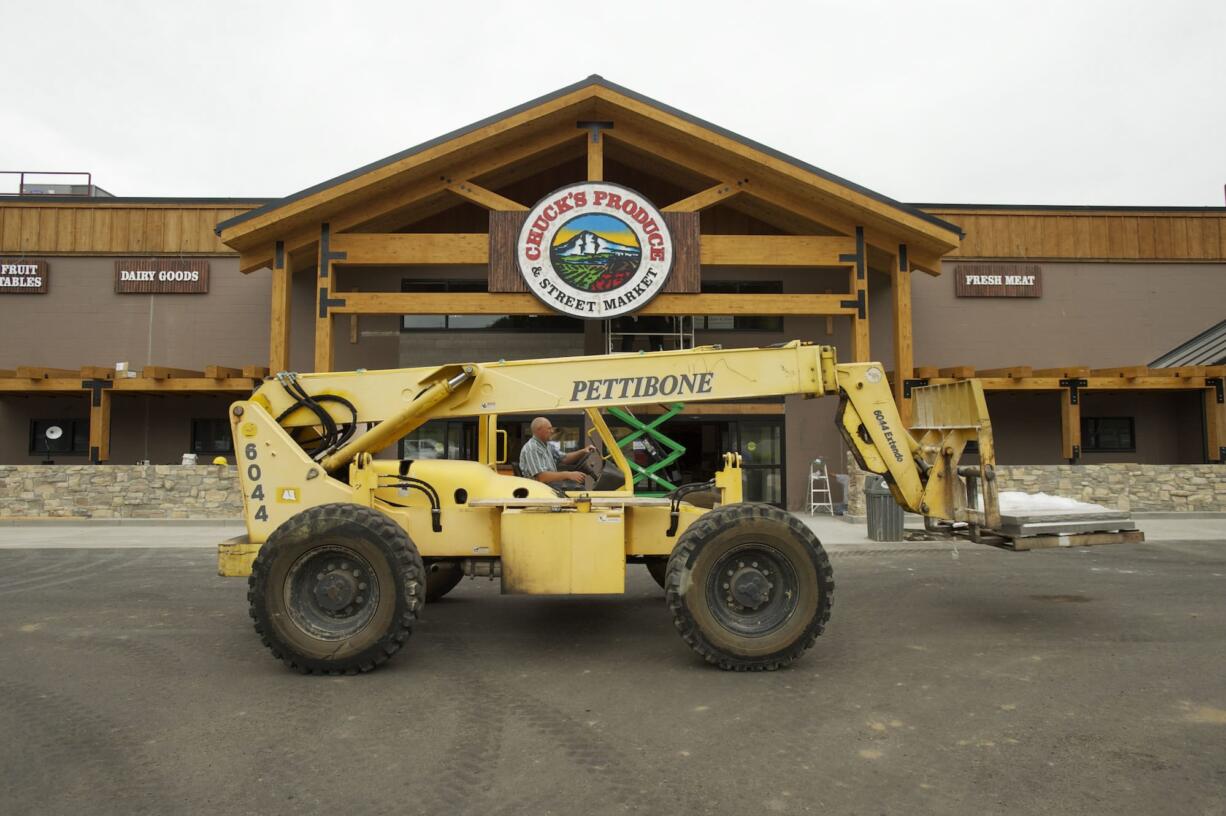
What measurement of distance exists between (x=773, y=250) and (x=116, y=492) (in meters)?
13.7

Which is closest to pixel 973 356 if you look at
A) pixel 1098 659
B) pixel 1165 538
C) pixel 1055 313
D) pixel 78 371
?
pixel 1055 313

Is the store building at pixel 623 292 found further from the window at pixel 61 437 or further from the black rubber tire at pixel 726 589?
the black rubber tire at pixel 726 589

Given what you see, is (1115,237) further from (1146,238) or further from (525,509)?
(525,509)

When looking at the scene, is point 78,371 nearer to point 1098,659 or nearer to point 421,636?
point 421,636

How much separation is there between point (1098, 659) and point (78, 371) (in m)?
18.8

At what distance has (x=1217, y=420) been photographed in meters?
17.0

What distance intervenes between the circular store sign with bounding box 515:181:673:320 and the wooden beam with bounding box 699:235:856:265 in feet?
3.23

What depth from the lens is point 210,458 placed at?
61.7 ft

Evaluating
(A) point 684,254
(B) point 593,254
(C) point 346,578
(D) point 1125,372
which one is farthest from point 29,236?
(D) point 1125,372

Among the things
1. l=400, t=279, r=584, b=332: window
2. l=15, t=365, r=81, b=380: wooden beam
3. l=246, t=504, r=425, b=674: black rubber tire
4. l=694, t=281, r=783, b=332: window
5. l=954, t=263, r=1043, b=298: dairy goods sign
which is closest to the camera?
l=246, t=504, r=425, b=674: black rubber tire

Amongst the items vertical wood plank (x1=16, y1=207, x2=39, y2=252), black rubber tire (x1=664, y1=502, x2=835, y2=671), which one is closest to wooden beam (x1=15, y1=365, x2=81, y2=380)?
vertical wood plank (x1=16, y1=207, x2=39, y2=252)

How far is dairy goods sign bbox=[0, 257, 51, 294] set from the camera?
1894 cm

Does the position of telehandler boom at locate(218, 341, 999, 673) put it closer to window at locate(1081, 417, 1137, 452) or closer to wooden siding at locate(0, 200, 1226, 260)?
wooden siding at locate(0, 200, 1226, 260)

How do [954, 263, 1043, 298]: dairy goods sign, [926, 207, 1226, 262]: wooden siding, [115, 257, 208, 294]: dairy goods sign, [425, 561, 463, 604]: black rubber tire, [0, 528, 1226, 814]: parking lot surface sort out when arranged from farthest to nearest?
1. [926, 207, 1226, 262]: wooden siding
2. [954, 263, 1043, 298]: dairy goods sign
3. [115, 257, 208, 294]: dairy goods sign
4. [425, 561, 463, 604]: black rubber tire
5. [0, 528, 1226, 814]: parking lot surface
